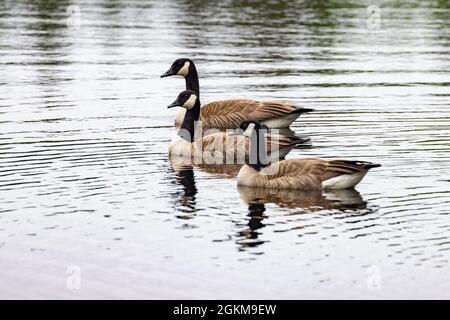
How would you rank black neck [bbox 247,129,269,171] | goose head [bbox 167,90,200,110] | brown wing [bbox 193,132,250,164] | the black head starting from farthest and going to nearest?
the black head → goose head [bbox 167,90,200,110] → brown wing [bbox 193,132,250,164] → black neck [bbox 247,129,269,171]

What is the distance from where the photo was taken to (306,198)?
57.6 ft

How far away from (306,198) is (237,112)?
7258 millimetres

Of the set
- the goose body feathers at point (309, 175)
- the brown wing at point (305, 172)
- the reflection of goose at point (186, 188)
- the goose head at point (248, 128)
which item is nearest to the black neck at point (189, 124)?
the reflection of goose at point (186, 188)

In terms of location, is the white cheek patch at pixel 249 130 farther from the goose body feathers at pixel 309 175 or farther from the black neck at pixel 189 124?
the black neck at pixel 189 124

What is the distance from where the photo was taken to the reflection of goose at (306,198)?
17.0 m

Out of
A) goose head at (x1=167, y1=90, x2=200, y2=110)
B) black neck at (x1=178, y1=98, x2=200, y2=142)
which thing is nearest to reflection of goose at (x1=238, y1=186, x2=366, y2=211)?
black neck at (x1=178, y1=98, x2=200, y2=142)

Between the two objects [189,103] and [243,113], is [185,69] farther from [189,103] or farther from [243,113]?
[189,103]

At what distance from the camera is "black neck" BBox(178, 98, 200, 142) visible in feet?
73.2

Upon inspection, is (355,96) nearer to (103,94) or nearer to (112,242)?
(103,94)

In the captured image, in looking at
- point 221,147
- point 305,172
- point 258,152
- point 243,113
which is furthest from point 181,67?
point 305,172

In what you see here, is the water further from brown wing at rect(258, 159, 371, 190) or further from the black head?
the black head

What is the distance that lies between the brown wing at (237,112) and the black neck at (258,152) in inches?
171

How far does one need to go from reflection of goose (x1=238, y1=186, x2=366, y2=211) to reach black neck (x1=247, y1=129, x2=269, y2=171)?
62 centimetres
